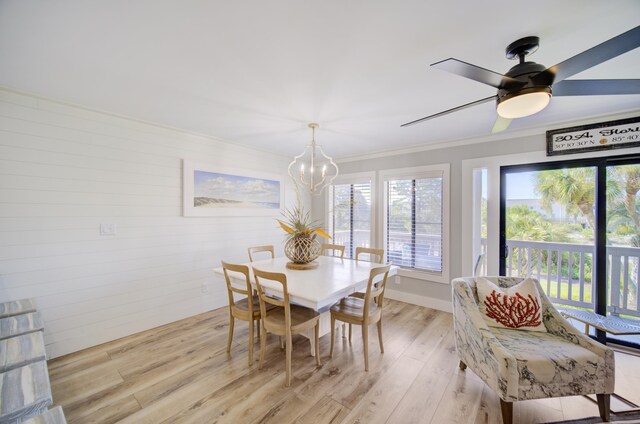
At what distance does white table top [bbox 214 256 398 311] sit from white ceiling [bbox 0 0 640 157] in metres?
1.66

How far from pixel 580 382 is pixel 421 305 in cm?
219

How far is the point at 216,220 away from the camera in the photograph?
356 centimetres

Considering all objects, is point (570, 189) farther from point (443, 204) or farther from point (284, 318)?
point (284, 318)

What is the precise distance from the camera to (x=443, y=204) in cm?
358

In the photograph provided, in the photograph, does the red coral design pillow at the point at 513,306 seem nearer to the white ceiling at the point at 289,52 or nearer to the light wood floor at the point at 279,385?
the light wood floor at the point at 279,385

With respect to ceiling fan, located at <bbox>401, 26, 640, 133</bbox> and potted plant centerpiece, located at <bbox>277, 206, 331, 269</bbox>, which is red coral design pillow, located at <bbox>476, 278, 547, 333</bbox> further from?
potted plant centerpiece, located at <bbox>277, 206, 331, 269</bbox>

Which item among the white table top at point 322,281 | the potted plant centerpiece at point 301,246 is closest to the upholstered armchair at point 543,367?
the white table top at point 322,281

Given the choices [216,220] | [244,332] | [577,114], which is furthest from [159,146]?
[577,114]

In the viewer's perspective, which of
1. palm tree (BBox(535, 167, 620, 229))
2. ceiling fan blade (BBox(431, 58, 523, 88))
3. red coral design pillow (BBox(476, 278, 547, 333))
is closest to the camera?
ceiling fan blade (BBox(431, 58, 523, 88))

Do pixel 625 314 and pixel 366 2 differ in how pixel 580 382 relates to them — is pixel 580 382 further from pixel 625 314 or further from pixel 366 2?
pixel 366 2

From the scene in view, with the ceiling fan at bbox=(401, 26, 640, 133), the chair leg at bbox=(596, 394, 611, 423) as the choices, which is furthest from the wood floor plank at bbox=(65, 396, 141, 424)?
the chair leg at bbox=(596, 394, 611, 423)

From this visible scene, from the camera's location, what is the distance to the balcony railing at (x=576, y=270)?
2.64 m

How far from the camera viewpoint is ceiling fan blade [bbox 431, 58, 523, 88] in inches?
47.8

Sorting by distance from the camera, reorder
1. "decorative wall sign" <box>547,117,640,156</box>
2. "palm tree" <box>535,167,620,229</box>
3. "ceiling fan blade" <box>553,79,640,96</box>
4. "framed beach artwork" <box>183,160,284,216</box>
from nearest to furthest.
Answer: "ceiling fan blade" <box>553,79,640,96</box>, "decorative wall sign" <box>547,117,640,156</box>, "palm tree" <box>535,167,620,229</box>, "framed beach artwork" <box>183,160,284,216</box>
